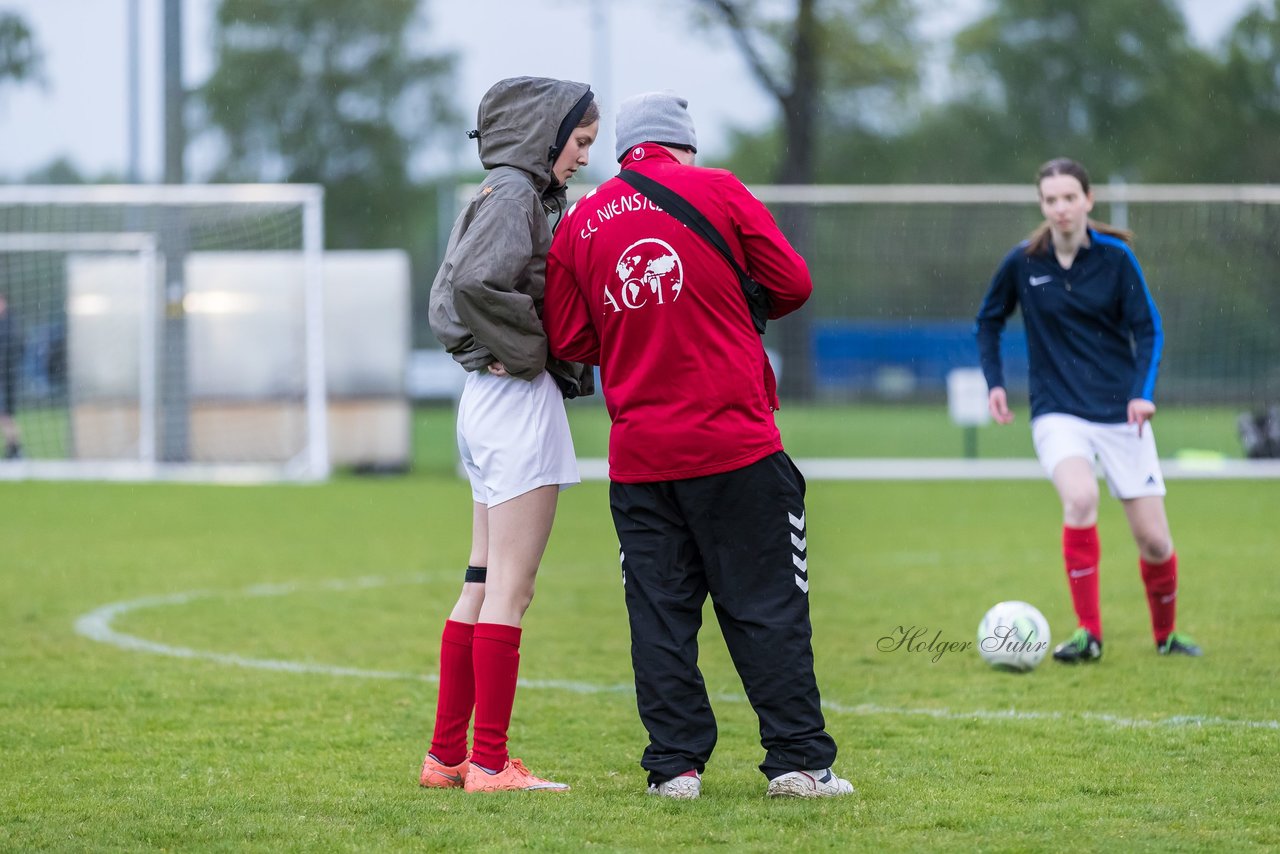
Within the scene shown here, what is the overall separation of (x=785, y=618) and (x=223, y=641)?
3.84 m

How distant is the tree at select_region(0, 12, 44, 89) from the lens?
1045 inches

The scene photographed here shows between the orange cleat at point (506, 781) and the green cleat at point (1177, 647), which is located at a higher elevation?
the orange cleat at point (506, 781)

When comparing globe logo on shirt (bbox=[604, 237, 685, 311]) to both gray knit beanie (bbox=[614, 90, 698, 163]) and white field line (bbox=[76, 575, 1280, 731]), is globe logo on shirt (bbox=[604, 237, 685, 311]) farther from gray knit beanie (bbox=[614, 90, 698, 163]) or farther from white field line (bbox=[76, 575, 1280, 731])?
white field line (bbox=[76, 575, 1280, 731])

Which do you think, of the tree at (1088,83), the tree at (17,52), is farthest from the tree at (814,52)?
the tree at (17,52)

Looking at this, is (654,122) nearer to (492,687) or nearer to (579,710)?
(492,687)

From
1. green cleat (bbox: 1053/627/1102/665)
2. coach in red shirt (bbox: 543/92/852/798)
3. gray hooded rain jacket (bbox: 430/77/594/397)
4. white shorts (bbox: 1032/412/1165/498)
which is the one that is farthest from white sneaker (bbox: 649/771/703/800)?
white shorts (bbox: 1032/412/1165/498)

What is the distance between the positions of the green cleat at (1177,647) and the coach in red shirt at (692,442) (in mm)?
2887

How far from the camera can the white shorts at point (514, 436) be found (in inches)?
173

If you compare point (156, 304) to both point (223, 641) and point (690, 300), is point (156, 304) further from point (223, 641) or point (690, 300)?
point (690, 300)

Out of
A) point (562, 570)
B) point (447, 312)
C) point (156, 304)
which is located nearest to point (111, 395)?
point (156, 304)

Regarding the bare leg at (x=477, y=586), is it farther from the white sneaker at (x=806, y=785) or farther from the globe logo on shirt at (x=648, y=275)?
the white sneaker at (x=806, y=785)

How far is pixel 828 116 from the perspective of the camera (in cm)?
4584

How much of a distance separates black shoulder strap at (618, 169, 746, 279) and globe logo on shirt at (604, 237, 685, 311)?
0.30ft

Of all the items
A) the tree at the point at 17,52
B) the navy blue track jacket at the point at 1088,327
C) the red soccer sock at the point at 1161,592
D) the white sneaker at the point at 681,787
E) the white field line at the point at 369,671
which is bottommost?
the white field line at the point at 369,671
